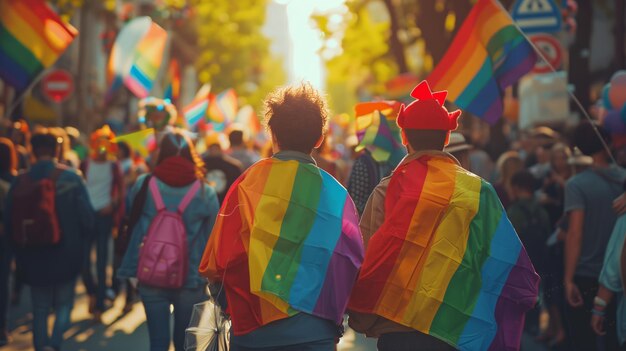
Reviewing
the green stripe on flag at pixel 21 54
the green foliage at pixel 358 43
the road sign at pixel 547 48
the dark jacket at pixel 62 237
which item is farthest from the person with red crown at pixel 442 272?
the green foliage at pixel 358 43

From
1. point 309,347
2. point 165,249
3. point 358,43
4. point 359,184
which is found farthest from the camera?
point 358,43

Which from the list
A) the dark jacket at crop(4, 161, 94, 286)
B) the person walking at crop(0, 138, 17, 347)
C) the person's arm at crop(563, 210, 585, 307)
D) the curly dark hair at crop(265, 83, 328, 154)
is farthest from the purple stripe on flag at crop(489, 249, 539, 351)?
the person walking at crop(0, 138, 17, 347)

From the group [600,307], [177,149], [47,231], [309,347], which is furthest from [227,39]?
[309,347]

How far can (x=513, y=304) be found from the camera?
4.57m

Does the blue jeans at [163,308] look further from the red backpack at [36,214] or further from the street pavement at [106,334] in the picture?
the street pavement at [106,334]

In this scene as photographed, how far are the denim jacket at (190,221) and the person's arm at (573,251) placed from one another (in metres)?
2.14

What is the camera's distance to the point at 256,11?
169 ft

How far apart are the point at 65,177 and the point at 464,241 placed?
420 centimetres

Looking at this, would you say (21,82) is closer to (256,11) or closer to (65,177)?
(65,177)

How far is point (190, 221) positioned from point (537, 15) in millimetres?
6218

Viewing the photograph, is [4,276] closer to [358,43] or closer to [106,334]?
[106,334]

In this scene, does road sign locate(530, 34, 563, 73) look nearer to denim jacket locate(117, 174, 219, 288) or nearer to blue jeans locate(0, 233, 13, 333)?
blue jeans locate(0, 233, 13, 333)

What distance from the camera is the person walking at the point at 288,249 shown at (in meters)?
4.34

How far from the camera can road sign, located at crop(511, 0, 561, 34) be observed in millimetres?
11562
